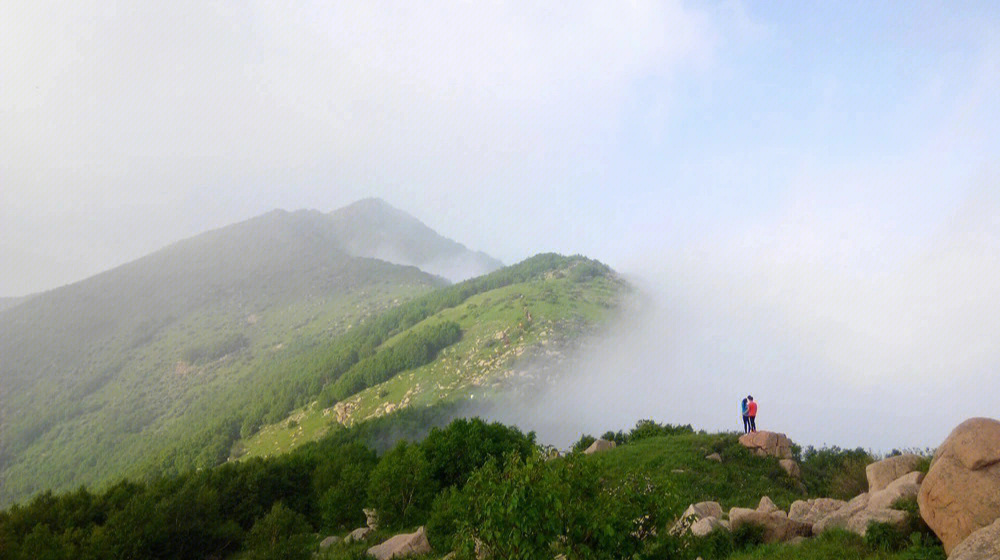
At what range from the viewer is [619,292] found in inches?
7293

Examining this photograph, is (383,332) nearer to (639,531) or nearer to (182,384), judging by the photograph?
(182,384)

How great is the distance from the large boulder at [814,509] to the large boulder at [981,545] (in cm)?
867

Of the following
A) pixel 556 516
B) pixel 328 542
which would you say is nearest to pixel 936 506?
pixel 556 516

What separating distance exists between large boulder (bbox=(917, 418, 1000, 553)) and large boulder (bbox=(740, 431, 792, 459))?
79.7ft

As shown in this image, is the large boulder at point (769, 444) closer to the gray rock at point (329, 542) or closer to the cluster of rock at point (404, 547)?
the cluster of rock at point (404, 547)

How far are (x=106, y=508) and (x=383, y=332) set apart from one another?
127 m

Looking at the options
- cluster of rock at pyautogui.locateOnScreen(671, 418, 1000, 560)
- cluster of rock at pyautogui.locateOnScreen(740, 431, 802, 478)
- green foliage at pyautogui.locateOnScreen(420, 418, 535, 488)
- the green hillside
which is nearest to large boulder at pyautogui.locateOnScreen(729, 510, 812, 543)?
cluster of rock at pyautogui.locateOnScreen(671, 418, 1000, 560)

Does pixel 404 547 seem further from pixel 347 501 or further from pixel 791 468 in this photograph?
→ pixel 791 468

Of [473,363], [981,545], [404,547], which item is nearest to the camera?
[981,545]

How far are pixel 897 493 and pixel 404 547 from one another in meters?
21.0

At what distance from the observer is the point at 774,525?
1994 centimetres

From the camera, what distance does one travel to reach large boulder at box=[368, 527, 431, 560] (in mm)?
24891

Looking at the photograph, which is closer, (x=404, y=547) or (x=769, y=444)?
(x=404, y=547)

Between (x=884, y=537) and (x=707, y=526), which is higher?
(x=884, y=537)
